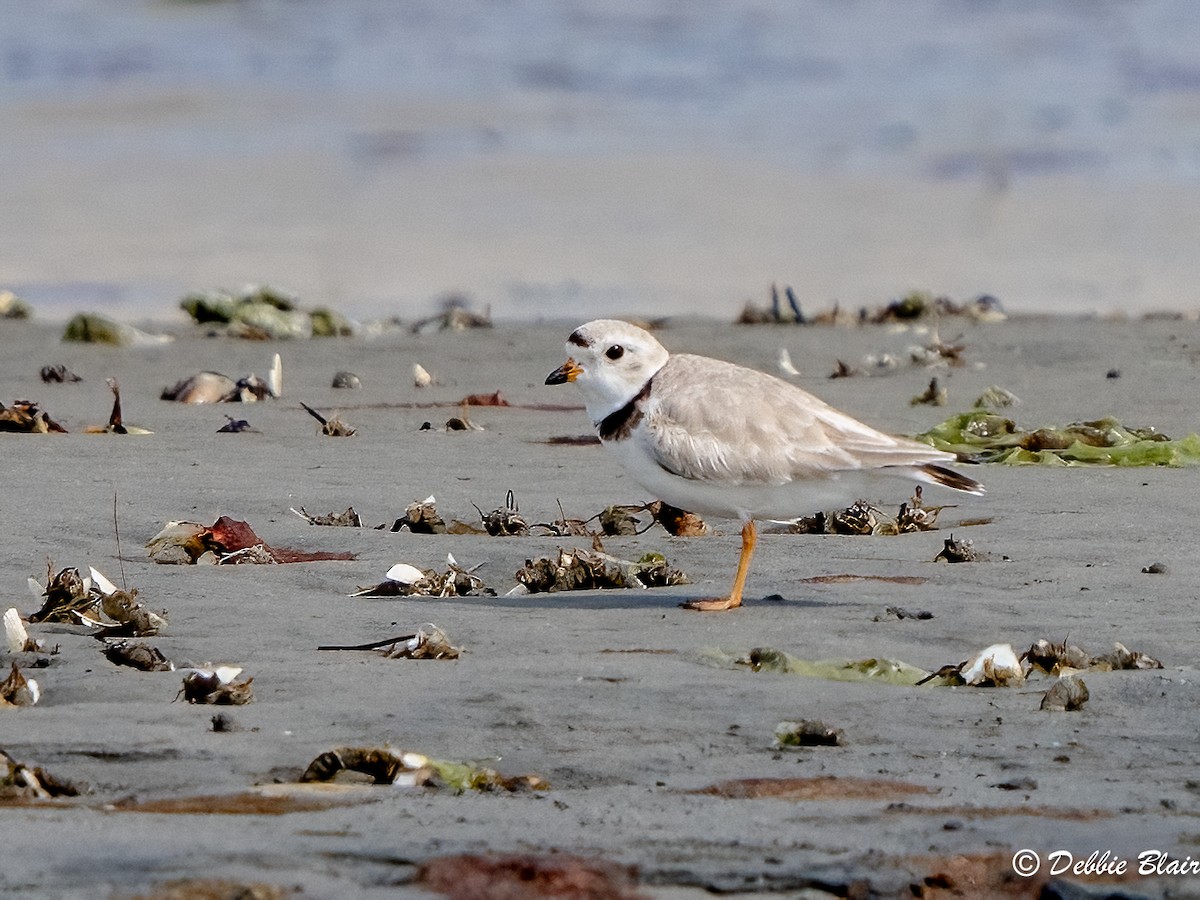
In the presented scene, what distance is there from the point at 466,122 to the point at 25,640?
1433cm

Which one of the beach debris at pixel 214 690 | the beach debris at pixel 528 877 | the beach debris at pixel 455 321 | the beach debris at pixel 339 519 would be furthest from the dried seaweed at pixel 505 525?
the beach debris at pixel 455 321

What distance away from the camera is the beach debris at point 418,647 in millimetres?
4660

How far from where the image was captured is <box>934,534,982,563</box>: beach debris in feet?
19.0

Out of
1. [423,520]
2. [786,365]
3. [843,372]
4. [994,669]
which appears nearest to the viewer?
[994,669]

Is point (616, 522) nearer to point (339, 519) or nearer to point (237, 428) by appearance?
point (339, 519)

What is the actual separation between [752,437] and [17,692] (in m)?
2.31

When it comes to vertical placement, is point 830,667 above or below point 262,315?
above

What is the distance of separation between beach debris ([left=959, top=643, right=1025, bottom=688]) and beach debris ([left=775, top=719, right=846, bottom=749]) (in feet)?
1.93

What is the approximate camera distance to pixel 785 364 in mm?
10797

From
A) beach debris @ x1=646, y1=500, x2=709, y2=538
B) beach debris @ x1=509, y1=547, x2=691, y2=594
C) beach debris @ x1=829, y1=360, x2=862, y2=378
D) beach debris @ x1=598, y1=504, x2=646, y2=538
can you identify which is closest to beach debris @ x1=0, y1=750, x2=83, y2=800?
beach debris @ x1=509, y1=547, x2=691, y2=594

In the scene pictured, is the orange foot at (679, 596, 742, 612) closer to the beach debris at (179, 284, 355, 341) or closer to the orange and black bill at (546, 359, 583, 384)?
the orange and black bill at (546, 359, 583, 384)

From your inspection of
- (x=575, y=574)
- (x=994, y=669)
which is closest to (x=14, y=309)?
(x=575, y=574)

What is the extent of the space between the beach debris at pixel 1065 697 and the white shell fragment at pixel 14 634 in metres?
2.44

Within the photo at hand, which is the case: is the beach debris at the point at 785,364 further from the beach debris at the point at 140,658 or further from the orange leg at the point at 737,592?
the beach debris at the point at 140,658
